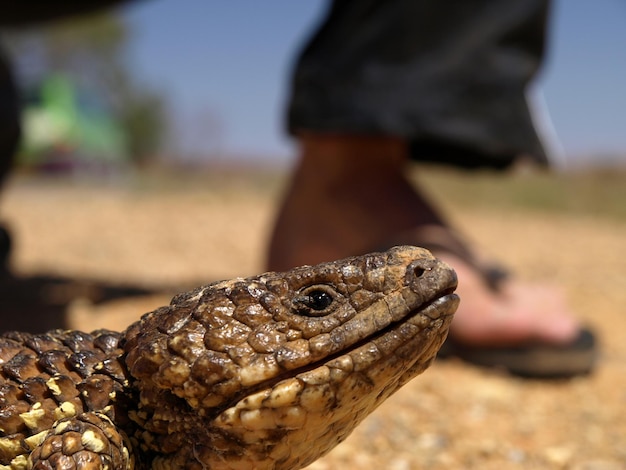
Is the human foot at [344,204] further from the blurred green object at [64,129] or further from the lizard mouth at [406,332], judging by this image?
the blurred green object at [64,129]

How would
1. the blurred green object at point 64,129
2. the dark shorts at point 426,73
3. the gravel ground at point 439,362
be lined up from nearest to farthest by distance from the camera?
1. the gravel ground at point 439,362
2. the dark shorts at point 426,73
3. the blurred green object at point 64,129

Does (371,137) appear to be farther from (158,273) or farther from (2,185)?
(158,273)

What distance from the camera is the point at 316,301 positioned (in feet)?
4.22

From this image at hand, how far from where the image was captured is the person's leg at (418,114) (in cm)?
266

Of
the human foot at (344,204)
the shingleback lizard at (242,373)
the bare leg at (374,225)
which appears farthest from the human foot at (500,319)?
the shingleback lizard at (242,373)

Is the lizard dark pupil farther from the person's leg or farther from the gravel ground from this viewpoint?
the person's leg

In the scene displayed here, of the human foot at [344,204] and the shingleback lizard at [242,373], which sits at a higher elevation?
the shingleback lizard at [242,373]

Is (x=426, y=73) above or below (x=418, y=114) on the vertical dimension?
above

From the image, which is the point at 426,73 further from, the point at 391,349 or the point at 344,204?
the point at 391,349

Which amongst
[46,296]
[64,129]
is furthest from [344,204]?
[64,129]

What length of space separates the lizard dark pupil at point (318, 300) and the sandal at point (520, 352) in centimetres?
141

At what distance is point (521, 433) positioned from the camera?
2.16 m

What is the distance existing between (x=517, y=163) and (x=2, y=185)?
201cm

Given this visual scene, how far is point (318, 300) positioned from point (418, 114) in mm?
1504
